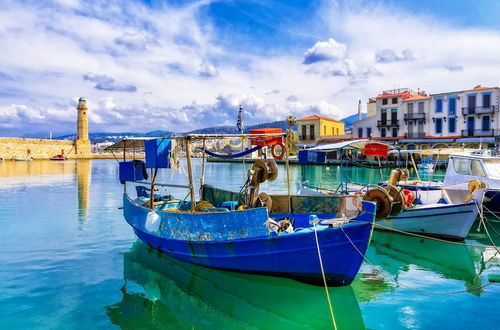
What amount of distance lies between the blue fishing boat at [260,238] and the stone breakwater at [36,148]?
8404 cm

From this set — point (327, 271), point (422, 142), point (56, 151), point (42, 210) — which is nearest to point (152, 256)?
point (327, 271)

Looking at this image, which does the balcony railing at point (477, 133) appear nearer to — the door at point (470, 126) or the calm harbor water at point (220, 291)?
the door at point (470, 126)

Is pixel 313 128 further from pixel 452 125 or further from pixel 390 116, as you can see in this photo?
pixel 452 125

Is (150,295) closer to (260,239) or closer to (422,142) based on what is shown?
(260,239)

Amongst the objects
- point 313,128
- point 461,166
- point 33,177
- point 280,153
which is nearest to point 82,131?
point 33,177

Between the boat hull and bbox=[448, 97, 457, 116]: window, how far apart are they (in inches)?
1672

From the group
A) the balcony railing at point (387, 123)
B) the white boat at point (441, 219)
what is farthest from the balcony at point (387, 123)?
the white boat at point (441, 219)

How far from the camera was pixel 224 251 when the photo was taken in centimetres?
901

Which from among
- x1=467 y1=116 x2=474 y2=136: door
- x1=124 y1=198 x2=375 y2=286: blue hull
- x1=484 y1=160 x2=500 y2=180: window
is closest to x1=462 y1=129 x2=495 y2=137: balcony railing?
x1=467 y1=116 x2=474 y2=136: door

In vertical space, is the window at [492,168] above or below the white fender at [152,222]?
above

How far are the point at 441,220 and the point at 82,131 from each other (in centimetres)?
9564

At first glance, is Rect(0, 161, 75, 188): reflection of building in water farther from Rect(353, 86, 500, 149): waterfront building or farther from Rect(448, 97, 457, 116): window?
Rect(448, 97, 457, 116): window

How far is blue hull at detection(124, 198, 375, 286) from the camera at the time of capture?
7.71 m

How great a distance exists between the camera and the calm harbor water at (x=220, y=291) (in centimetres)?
733
